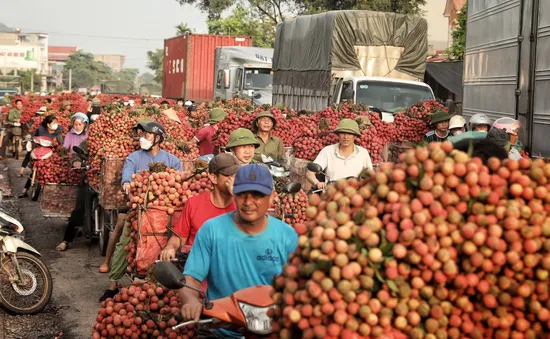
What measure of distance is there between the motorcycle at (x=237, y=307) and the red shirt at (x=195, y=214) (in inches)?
83.6

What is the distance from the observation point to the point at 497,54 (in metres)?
12.7

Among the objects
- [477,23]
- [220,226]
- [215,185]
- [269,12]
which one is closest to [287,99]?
[477,23]

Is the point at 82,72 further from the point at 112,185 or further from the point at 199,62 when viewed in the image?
the point at 112,185

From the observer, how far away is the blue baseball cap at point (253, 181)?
15.4 ft

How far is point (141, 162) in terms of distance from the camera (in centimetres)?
1017

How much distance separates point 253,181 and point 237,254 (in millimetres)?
473

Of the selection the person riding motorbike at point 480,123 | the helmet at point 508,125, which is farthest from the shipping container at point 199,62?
the helmet at point 508,125

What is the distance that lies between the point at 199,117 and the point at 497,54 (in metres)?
10.0

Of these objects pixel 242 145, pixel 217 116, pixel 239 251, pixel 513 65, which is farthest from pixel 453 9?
pixel 239 251

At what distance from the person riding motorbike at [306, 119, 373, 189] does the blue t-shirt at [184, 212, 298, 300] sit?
500 cm

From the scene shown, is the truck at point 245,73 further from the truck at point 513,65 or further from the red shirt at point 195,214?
the red shirt at point 195,214

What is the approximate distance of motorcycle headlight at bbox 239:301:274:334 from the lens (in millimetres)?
4207

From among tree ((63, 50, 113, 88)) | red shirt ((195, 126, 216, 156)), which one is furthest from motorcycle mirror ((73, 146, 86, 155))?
tree ((63, 50, 113, 88))

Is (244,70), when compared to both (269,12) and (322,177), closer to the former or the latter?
(322,177)
